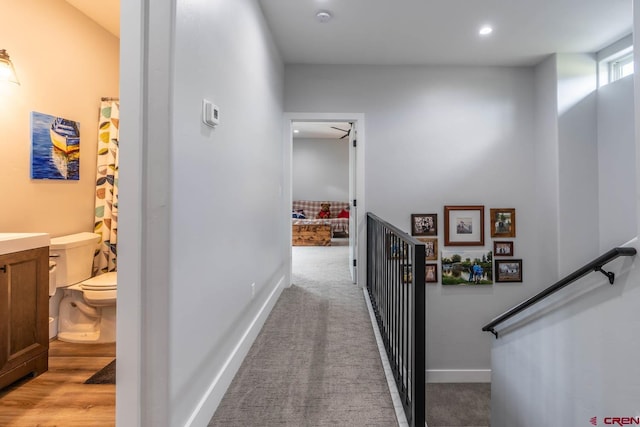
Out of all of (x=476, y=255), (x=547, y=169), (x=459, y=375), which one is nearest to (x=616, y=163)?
(x=547, y=169)

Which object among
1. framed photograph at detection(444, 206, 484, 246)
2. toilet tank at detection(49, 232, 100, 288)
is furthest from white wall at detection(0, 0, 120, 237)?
framed photograph at detection(444, 206, 484, 246)

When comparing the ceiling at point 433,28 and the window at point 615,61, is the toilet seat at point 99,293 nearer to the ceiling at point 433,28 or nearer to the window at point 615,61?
the ceiling at point 433,28

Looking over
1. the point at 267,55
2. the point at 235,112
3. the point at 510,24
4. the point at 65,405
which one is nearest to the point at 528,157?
the point at 510,24

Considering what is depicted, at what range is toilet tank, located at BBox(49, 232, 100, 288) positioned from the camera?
8.45 feet

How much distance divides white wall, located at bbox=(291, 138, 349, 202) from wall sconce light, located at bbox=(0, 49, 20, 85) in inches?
274

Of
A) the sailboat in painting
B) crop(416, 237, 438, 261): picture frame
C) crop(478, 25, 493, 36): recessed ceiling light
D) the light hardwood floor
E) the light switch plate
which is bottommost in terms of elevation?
the light hardwood floor

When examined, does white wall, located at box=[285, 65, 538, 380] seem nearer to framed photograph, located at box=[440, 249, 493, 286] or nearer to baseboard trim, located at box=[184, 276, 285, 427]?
framed photograph, located at box=[440, 249, 493, 286]

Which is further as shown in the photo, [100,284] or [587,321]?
[100,284]

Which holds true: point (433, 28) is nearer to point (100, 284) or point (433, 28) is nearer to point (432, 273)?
point (432, 273)

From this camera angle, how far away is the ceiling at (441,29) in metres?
2.78

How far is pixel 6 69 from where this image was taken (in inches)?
88.6

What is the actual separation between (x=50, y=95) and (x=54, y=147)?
16.4 inches

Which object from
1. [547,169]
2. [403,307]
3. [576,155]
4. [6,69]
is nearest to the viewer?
[403,307]

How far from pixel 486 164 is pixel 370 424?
354cm
